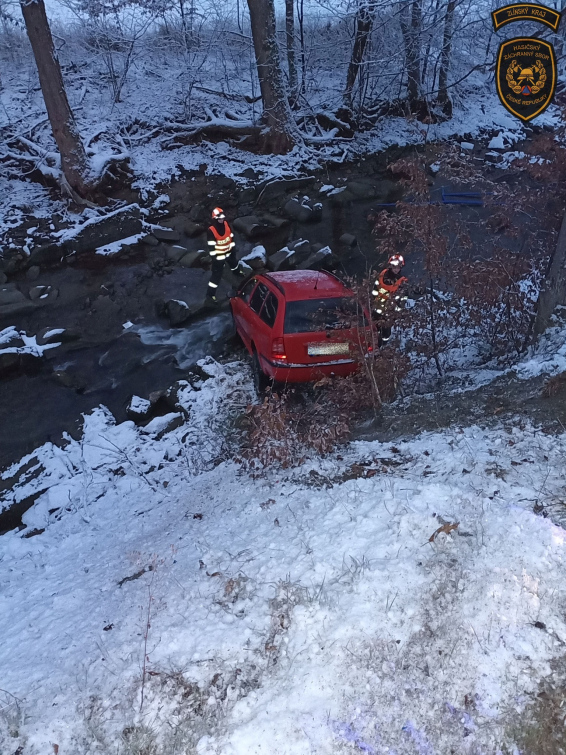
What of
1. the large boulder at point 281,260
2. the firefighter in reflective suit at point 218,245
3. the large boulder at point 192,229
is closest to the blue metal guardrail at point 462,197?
the large boulder at point 281,260

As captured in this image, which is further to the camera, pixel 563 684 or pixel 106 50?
pixel 106 50

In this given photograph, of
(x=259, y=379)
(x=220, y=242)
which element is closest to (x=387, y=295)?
(x=259, y=379)

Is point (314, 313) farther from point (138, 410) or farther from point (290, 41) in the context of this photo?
point (290, 41)

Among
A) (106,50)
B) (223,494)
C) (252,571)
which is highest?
(106,50)

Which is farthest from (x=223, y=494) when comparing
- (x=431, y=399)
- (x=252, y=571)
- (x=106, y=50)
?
(x=106, y=50)

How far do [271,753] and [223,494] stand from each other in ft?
9.77

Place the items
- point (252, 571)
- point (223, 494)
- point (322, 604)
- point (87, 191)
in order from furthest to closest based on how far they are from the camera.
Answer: point (87, 191) < point (223, 494) < point (252, 571) < point (322, 604)

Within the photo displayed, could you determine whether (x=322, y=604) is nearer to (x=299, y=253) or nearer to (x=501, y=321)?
(x=501, y=321)

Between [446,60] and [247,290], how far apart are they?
1326 centimetres

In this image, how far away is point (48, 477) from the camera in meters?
7.18

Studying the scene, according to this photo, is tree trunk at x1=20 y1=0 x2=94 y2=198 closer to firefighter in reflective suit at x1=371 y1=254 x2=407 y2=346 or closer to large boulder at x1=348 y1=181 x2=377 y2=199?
large boulder at x1=348 y1=181 x2=377 y2=199

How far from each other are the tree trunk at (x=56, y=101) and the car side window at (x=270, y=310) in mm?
9149

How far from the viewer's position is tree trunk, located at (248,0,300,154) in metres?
16.1

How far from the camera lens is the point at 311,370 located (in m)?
7.20
